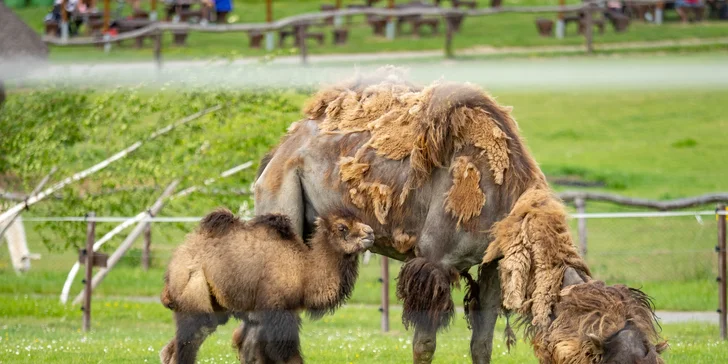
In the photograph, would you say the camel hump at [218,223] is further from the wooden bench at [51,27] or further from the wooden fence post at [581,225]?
the wooden bench at [51,27]

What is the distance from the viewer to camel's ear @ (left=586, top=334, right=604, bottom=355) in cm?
529

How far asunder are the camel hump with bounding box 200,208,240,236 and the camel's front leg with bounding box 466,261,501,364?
1648 millimetres

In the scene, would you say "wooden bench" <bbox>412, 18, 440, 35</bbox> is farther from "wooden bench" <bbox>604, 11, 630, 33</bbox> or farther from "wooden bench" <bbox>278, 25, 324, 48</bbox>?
"wooden bench" <bbox>604, 11, 630, 33</bbox>

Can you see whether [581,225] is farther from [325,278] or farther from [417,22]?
[417,22]

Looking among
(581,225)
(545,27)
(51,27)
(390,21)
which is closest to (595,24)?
(545,27)

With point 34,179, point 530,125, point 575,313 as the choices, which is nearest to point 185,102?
point 34,179

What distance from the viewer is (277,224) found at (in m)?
6.38

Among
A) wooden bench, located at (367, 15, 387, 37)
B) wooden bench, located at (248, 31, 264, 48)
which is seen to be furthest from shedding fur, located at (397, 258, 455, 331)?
wooden bench, located at (367, 15, 387, 37)

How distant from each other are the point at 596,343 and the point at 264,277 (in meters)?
2.03

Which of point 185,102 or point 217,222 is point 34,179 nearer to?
point 185,102

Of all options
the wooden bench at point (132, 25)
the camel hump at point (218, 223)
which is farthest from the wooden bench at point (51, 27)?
the camel hump at point (218, 223)

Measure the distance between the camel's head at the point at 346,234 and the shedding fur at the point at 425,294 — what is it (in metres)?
0.33

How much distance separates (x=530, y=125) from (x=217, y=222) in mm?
24555

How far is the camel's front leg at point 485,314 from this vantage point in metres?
6.63
